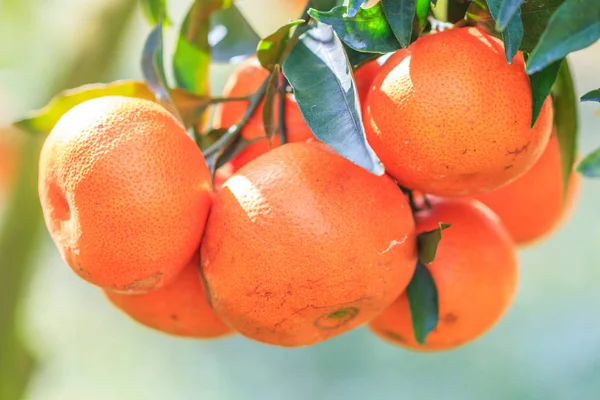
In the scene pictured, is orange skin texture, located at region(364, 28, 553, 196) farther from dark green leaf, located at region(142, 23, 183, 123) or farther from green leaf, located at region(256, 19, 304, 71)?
dark green leaf, located at region(142, 23, 183, 123)

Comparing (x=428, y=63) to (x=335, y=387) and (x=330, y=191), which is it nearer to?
(x=330, y=191)

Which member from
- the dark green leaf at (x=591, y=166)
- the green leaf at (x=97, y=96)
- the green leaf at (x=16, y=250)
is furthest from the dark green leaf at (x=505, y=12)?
the green leaf at (x=16, y=250)

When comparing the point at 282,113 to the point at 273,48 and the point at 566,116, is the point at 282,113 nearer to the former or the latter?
the point at 273,48

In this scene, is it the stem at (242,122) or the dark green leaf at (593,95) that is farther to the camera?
the stem at (242,122)

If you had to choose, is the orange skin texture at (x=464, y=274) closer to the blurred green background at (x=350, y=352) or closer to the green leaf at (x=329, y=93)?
the green leaf at (x=329, y=93)

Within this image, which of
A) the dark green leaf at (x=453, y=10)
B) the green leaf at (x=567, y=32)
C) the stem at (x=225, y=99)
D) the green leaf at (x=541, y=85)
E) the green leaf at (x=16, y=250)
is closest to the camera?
the green leaf at (x=567, y=32)

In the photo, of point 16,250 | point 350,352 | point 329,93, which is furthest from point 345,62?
point 350,352
